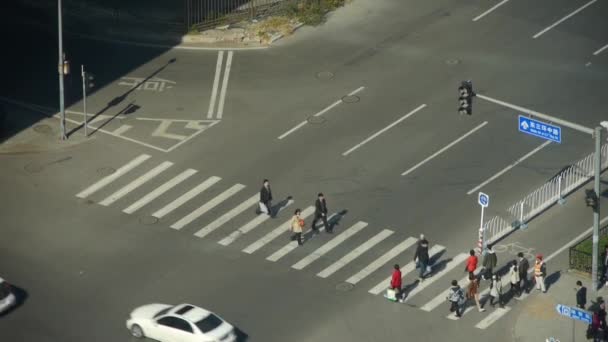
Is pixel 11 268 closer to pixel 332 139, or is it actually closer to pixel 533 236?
pixel 332 139

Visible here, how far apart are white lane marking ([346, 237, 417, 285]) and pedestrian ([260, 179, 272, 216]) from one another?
542 centimetres

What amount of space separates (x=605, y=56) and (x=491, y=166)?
1142 cm

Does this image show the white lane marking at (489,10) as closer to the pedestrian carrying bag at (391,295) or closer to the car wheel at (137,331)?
the pedestrian carrying bag at (391,295)

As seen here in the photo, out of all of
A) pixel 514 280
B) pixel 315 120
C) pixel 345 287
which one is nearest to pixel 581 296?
pixel 514 280

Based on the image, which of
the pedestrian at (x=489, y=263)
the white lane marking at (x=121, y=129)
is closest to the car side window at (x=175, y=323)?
the pedestrian at (x=489, y=263)

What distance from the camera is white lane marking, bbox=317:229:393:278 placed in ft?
190

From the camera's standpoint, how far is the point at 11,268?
58.2 meters

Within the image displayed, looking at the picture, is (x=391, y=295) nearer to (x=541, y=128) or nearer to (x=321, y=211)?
(x=321, y=211)

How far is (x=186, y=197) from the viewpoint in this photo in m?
62.7

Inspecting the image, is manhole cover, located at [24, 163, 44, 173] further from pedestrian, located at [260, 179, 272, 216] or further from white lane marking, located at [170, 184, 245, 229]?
pedestrian, located at [260, 179, 272, 216]

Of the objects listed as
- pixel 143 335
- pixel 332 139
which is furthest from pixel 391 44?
pixel 143 335

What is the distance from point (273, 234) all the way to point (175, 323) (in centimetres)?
870

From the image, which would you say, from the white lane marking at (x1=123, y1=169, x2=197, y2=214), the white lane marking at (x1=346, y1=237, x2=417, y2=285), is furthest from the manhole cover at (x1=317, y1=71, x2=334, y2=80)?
the white lane marking at (x1=346, y1=237, x2=417, y2=285)

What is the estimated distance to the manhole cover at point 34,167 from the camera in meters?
65.1
